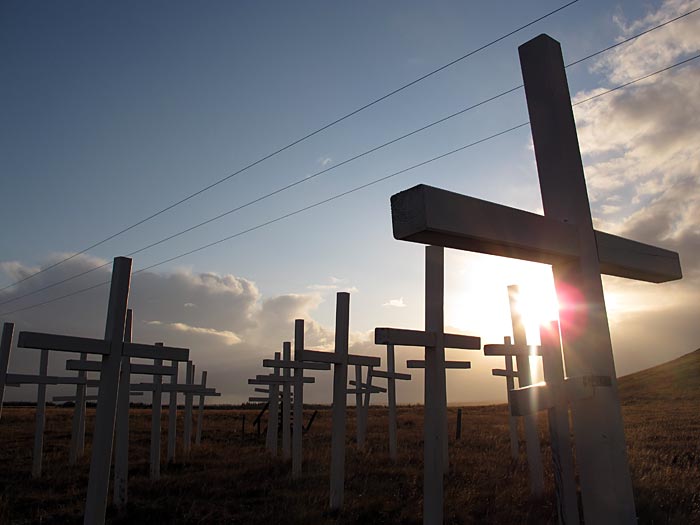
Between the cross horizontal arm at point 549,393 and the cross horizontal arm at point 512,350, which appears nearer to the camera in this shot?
the cross horizontal arm at point 549,393

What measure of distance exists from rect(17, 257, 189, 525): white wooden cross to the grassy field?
2071 mm

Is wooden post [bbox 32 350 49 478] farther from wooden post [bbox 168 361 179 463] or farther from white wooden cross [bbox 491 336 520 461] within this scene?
white wooden cross [bbox 491 336 520 461]

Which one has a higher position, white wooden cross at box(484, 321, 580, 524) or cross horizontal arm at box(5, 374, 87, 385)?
cross horizontal arm at box(5, 374, 87, 385)

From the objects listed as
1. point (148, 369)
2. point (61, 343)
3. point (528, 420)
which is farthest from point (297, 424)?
point (61, 343)

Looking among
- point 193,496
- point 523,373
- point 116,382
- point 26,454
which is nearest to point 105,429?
point 116,382

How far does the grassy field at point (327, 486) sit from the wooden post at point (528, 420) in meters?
0.25

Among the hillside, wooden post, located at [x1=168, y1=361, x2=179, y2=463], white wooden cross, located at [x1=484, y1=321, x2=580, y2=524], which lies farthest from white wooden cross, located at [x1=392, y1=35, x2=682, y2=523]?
the hillside

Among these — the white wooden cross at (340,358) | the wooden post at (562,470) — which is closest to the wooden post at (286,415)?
the white wooden cross at (340,358)

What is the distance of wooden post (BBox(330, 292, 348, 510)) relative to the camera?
7.30 meters

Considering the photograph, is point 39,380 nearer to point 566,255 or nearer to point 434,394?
point 434,394

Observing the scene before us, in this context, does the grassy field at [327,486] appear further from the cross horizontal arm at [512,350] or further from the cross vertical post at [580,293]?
the cross vertical post at [580,293]

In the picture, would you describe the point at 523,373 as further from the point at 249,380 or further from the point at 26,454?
the point at 26,454

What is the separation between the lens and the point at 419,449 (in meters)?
13.7

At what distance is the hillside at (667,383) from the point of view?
3388 cm
